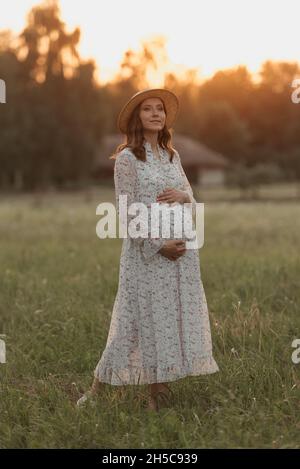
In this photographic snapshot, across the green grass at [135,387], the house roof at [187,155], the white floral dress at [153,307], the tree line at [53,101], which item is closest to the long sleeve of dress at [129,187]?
the white floral dress at [153,307]

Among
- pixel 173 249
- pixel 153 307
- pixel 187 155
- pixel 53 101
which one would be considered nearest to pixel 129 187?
pixel 173 249

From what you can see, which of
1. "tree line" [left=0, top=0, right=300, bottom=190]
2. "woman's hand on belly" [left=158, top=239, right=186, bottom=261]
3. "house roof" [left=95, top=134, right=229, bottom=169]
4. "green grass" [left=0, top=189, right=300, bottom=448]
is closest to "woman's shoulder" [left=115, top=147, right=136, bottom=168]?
"woman's hand on belly" [left=158, top=239, right=186, bottom=261]

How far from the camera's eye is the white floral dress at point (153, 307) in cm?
445

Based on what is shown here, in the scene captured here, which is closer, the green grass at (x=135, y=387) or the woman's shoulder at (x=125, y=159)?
the green grass at (x=135, y=387)

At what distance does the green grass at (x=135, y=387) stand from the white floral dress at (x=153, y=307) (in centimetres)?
26

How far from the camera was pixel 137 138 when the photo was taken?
4.63 meters

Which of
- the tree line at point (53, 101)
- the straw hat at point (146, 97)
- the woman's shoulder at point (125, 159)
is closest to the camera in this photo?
the woman's shoulder at point (125, 159)

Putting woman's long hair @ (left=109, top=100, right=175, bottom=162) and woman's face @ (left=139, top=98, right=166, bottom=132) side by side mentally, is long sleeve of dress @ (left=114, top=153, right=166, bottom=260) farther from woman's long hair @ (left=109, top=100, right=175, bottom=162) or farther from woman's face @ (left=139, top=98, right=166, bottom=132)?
woman's face @ (left=139, top=98, right=166, bottom=132)

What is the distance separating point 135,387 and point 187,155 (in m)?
54.0

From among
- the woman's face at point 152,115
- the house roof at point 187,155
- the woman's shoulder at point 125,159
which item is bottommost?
the woman's shoulder at point 125,159

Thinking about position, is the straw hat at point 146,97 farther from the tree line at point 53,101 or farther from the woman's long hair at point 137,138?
the tree line at point 53,101

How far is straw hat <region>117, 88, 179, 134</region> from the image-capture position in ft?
15.1

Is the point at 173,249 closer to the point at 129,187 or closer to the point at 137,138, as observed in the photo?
the point at 129,187

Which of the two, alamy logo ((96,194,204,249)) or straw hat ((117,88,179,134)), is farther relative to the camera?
straw hat ((117,88,179,134))
